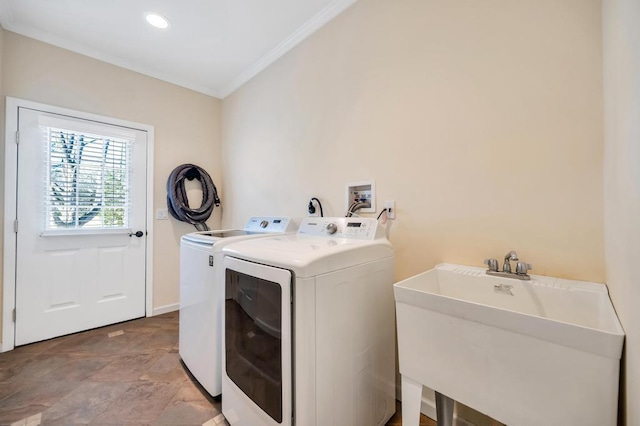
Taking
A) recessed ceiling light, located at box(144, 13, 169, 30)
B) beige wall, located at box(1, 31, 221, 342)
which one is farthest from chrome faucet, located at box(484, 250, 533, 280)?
beige wall, located at box(1, 31, 221, 342)

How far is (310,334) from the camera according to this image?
992 millimetres

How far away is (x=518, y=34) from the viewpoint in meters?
1.15

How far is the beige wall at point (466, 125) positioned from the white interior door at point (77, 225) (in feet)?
6.37

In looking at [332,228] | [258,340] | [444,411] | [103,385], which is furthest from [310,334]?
[103,385]

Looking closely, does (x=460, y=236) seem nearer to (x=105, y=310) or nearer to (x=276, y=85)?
(x=276, y=85)

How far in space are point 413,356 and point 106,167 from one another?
10.2 feet

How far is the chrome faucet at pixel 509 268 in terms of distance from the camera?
3.46ft

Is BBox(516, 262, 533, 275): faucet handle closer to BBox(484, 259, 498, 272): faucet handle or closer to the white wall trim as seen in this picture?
BBox(484, 259, 498, 272): faucet handle

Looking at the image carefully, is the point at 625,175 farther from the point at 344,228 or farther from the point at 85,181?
the point at 85,181

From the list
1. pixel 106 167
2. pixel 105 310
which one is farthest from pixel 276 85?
pixel 105 310

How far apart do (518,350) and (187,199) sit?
313cm

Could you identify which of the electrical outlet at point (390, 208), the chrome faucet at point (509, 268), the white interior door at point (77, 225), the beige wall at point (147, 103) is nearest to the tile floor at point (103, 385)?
the white interior door at point (77, 225)

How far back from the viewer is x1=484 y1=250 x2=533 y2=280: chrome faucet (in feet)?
3.46

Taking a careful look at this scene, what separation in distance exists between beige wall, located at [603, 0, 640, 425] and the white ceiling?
62.9 inches
